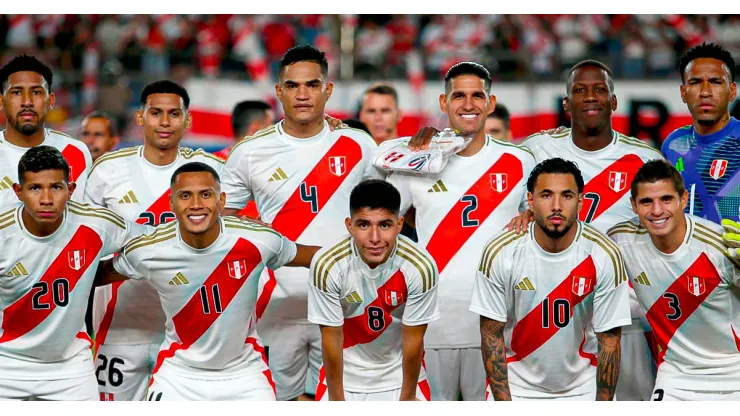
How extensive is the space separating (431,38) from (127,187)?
333 inches

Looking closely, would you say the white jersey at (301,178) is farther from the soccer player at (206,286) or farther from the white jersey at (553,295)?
the white jersey at (553,295)

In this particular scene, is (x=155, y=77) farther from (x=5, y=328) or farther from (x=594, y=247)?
(x=594, y=247)

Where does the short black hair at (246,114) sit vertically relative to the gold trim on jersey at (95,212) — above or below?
above

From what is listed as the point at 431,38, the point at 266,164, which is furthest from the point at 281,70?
the point at 431,38

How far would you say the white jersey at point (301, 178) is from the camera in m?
6.71

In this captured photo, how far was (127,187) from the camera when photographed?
6.86 metres

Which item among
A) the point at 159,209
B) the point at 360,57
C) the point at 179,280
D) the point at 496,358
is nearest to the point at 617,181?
the point at 496,358

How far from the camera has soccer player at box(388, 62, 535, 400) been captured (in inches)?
258

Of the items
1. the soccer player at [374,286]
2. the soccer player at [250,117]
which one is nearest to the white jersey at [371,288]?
the soccer player at [374,286]

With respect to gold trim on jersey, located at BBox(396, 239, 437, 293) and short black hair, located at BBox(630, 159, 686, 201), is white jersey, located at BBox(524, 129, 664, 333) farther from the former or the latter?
gold trim on jersey, located at BBox(396, 239, 437, 293)

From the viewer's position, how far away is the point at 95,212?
629 centimetres

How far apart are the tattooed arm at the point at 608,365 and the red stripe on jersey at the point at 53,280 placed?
2.99 m

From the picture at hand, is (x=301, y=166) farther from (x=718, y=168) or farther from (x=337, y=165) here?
(x=718, y=168)

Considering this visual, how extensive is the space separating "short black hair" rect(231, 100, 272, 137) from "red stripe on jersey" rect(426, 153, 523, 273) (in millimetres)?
3040
